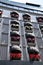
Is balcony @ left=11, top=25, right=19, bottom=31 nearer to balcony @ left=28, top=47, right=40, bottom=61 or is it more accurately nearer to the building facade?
the building facade

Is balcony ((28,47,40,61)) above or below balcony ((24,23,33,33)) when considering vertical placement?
below

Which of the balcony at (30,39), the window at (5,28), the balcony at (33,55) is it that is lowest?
the balcony at (33,55)

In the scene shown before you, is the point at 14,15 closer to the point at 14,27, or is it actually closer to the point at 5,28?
the point at 14,27

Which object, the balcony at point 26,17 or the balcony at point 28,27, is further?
the balcony at point 26,17

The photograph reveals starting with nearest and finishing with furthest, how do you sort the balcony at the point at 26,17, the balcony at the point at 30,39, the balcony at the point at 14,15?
the balcony at the point at 30,39, the balcony at the point at 26,17, the balcony at the point at 14,15

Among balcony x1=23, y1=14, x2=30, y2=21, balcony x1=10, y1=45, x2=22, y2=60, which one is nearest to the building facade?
balcony x1=23, y1=14, x2=30, y2=21

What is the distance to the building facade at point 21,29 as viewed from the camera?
35.9 metres

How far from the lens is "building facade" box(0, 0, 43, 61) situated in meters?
35.9

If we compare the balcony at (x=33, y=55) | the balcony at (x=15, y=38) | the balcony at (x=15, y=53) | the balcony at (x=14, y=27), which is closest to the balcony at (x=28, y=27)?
the balcony at (x=14, y=27)

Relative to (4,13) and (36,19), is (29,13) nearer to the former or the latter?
(36,19)

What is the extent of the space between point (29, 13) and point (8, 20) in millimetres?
12223

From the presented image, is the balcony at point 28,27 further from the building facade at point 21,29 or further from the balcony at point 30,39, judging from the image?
the balcony at point 30,39

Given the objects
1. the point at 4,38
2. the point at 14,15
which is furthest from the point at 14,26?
the point at 14,15

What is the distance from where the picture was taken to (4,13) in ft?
187
